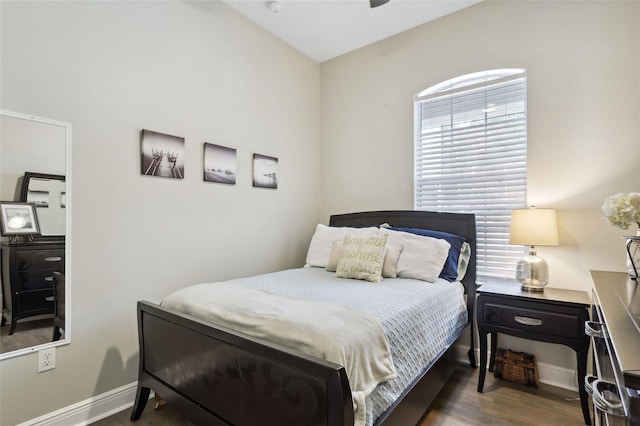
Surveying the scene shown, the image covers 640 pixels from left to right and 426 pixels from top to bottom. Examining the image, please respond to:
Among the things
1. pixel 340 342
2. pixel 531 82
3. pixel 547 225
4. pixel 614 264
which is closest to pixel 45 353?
pixel 340 342

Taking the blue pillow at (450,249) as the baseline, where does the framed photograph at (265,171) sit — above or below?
above

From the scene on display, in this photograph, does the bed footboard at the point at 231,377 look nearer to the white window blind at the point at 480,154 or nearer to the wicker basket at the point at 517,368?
the wicker basket at the point at 517,368

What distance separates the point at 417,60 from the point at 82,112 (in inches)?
110

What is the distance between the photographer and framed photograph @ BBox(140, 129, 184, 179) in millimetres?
2252

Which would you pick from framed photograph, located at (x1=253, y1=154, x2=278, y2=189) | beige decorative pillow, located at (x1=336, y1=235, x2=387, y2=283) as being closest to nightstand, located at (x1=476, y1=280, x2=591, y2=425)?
beige decorative pillow, located at (x1=336, y1=235, x2=387, y2=283)

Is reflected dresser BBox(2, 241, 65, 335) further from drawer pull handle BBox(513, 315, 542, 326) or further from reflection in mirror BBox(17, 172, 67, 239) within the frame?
drawer pull handle BBox(513, 315, 542, 326)

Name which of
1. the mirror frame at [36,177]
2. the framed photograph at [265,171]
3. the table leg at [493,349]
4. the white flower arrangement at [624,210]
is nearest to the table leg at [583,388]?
the table leg at [493,349]

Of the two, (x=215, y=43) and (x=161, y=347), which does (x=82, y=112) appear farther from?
(x=161, y=347)

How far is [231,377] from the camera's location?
1386 mm

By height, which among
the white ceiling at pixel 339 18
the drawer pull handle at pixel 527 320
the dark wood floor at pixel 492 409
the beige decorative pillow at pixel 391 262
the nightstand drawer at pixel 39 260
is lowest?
the dark wood floor at pixel 492 409

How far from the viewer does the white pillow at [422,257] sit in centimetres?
240

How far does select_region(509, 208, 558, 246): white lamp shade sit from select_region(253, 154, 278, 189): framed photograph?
2132 millimetres

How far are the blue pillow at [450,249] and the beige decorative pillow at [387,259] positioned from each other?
0.34 metres

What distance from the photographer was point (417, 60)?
3123mm
